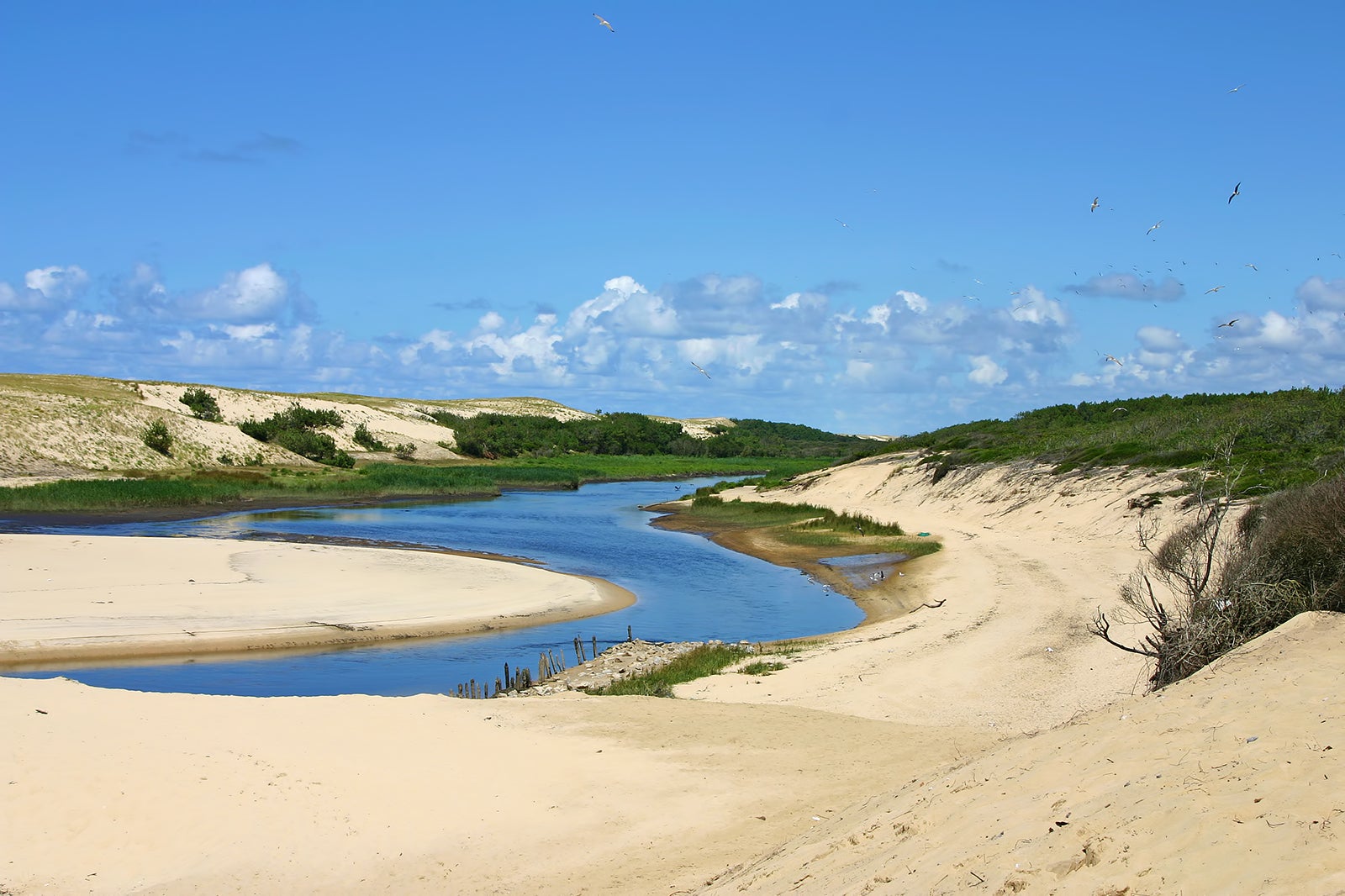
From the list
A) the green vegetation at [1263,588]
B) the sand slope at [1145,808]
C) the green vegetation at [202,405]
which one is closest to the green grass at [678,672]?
the sand slope at [1145,808]

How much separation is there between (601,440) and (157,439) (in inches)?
2387

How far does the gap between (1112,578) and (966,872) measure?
2186 cm

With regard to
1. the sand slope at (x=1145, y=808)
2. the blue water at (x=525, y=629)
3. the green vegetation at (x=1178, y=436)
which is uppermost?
the green vegetation at (x=1178, y=436)

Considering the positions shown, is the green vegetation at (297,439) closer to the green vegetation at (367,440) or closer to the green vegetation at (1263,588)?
the green vegetation at (367,440)

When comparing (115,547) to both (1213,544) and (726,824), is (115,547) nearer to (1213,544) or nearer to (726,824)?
(726,824)

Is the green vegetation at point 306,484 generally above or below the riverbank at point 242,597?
above


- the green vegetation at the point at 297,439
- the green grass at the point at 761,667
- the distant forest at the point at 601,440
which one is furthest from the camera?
the distant forest at the point at 601,440

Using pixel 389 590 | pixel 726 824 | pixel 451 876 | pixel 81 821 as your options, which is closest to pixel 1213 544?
pixel 726 824

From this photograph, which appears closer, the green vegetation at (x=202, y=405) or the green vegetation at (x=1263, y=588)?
the green vegetation at (x=1263, y=588)

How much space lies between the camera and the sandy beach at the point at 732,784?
5777 millimetres

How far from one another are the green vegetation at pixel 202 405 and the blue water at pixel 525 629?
1300 inches

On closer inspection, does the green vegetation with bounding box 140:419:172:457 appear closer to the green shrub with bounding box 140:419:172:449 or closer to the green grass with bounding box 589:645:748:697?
the green shrub with bounding box 140:419:172:449

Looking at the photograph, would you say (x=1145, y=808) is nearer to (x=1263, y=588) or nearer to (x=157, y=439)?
(x=1263, y=588)

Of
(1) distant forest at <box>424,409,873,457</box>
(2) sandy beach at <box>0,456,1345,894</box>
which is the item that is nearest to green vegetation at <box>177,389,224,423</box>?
(1) distant forest at <box>424,409,873,457</box>
